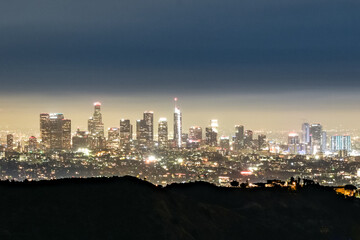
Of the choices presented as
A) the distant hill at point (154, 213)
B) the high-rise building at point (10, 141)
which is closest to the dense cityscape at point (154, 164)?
the high-rise building at point (10, 141)

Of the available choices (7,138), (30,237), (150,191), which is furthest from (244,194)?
(7,138)

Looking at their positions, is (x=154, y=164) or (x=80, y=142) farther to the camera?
(x=80, y=142)

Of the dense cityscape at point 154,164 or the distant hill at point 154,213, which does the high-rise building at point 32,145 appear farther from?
the distant hill at point 154,213

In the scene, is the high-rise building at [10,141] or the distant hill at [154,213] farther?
the high-rise building at [10,141]

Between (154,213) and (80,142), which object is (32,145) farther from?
(154,213)

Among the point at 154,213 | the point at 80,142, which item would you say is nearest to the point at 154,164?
the point at 80,142

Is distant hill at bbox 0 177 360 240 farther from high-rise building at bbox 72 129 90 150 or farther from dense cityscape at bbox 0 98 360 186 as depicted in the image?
high-rise building at bbox 72 129 90 150

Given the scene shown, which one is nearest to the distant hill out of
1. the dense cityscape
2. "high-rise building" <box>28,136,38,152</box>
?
the dense cityscape

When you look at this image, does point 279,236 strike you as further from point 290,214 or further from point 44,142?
point 44,142
